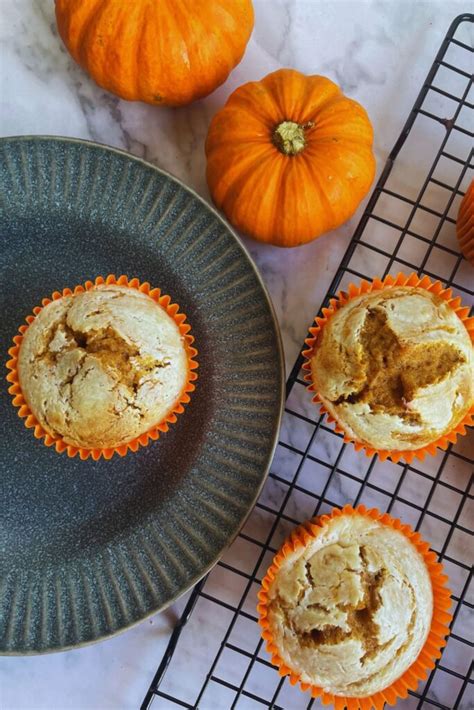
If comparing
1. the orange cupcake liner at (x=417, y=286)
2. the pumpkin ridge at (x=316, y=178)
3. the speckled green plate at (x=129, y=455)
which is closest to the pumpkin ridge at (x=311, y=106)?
the pumpkin ridge at (x=316, y=178)

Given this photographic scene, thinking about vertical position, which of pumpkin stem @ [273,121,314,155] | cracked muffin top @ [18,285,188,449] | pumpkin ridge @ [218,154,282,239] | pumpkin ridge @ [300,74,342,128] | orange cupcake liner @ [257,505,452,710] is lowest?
orange cupcake liner @ [257,505,452,710]

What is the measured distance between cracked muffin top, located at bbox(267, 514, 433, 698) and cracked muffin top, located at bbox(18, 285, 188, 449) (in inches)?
22.6

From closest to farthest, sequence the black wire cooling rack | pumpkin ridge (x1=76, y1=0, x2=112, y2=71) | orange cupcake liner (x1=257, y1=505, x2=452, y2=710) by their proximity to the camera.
A: orange cupcake liner (x1=257, y1=505, x2=452, y2=710)
pumpkin ridge (x1=76, y1=0, x2=112, y2=71)
the black wire cooling rack

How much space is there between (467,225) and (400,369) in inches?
21.6

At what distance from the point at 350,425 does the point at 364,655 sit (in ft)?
1.90

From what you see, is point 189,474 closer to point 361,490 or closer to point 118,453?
point 118,453

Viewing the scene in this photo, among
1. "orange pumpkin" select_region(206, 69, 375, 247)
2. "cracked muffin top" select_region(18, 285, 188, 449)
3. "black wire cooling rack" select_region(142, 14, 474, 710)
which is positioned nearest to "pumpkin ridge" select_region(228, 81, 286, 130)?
"orange pumpkin" select_region(206, 69, 375, 247)

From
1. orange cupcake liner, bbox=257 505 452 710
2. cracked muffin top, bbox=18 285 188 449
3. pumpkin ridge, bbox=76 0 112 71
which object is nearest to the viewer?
cracked muffin top, bbox=18 285 188 449

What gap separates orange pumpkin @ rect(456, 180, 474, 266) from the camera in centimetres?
188

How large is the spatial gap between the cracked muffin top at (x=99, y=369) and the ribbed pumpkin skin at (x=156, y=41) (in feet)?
2.17

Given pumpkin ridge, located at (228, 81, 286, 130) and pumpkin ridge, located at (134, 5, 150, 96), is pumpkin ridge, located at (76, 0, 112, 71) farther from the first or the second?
pumpkin ridge, located at (228, 81, 286, 130)

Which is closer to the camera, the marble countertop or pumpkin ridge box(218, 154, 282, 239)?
pumpkin ridge box(218, 154, 282, 239)

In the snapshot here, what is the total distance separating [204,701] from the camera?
203cm

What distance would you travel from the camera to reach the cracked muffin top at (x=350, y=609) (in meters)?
1.67
